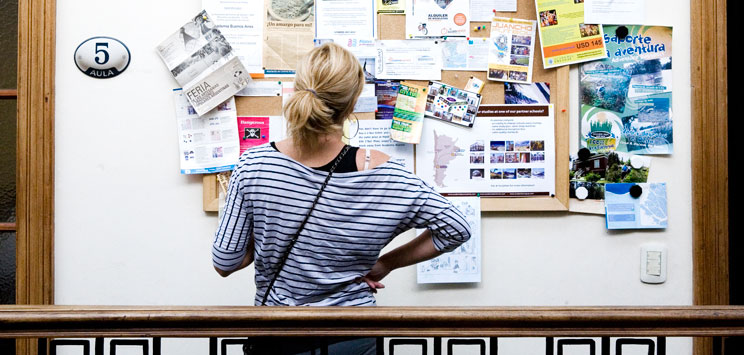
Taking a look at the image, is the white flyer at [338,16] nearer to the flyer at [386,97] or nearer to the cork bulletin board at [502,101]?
the cork bulletin board at [502,101]

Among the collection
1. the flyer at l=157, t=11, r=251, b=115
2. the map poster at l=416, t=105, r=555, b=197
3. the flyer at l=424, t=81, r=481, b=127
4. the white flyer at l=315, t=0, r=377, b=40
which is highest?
the white flyer at l=315, t=0, r=377, b=40

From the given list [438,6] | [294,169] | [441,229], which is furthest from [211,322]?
[438,6]

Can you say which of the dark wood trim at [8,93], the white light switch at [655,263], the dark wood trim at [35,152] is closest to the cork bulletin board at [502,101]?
the white light switch at [655,263]

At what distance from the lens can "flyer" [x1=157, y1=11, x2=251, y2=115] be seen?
95.9 inches

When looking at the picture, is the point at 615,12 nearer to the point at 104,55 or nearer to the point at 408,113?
the point at 408,113

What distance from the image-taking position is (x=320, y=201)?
146 centimetres

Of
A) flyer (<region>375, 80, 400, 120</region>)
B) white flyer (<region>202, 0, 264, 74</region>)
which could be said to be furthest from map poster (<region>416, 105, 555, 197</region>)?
white flyer (<region>202, 0, 264, 74</region>)

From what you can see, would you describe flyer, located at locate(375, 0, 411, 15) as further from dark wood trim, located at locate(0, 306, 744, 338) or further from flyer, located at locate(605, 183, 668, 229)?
dark wood trim, located at locate(0, 306, 744, 338)

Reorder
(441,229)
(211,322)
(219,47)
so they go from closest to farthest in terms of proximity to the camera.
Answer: (211,322) → (441,229) → (219,47)

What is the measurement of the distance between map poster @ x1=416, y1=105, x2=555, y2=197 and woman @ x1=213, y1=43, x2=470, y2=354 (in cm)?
96

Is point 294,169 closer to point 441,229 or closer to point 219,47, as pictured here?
point 441,229

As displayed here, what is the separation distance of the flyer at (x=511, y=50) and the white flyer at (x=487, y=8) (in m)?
0.04
